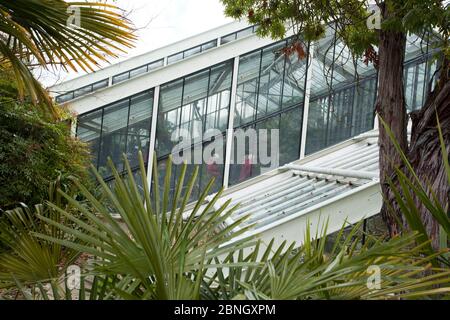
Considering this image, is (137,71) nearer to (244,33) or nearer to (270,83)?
(244,33)

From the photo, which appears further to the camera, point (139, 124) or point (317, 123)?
point (317, 123)

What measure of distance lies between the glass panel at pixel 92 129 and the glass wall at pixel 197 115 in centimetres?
120

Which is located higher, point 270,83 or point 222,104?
point 270,83

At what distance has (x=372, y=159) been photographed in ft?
24.3

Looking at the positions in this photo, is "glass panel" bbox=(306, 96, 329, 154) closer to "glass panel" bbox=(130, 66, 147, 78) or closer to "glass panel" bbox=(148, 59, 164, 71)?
"glass panel" bbox=(148, 59, 164, 71)

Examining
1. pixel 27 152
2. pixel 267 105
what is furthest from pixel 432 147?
pixel 267 105

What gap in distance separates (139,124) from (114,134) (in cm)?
55

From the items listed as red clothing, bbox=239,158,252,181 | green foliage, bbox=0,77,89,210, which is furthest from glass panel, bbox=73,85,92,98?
green foliage, bbox=0,77,89,210

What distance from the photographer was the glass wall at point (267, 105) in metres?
12.3

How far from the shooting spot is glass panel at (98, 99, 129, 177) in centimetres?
1174

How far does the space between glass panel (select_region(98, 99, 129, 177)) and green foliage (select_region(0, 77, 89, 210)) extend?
12.7 feet

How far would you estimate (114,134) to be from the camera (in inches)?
464

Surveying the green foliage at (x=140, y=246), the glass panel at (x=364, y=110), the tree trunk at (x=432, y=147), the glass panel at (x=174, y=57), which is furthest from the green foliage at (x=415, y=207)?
the glass panel at (x=364, y=110)
